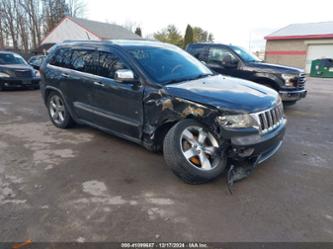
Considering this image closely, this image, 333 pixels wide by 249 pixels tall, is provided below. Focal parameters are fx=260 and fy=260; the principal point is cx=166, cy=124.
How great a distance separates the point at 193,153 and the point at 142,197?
0.81m

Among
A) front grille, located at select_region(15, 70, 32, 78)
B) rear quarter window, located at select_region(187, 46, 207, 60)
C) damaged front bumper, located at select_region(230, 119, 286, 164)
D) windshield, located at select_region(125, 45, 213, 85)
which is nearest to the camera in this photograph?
damaged front bumper, located at select_region(230, 119, 286, 164)

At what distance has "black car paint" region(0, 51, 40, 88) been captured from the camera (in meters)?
10.4

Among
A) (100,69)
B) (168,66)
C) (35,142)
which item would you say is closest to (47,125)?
(35,142)

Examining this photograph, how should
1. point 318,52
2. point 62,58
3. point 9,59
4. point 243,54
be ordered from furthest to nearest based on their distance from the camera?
point 318,52 < point 9,59 < point 243,54 < point 62,58

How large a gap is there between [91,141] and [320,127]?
5.02 metres

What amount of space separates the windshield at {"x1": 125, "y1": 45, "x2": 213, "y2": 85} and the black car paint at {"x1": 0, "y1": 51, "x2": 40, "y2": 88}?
8.52 m

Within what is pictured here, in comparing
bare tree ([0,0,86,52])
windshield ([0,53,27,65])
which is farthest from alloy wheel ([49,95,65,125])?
bare tree ([0,0,86,52])

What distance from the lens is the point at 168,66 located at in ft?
13.4

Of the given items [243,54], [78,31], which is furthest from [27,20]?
[243,54]

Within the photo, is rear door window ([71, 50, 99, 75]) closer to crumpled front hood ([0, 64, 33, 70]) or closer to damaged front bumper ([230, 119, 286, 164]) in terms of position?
damaged front bumper ([230, 119, 286, 164])

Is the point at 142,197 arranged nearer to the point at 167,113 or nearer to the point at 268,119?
the point at 167,113

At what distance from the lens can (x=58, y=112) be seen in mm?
5551

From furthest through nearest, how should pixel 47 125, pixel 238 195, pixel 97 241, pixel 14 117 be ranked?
pixel 14 117
pixel 47 125
pixel 238 195
pixel 97 241

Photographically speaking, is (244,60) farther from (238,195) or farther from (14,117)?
(14,117)
